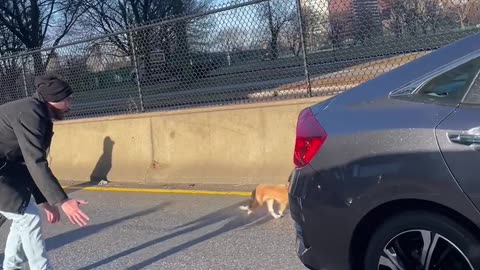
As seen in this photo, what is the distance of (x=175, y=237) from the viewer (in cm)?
636

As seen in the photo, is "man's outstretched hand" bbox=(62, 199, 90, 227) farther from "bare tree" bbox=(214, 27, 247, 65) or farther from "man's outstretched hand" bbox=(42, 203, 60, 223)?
"bare tree" bbox=(214, 27, 247, 65)

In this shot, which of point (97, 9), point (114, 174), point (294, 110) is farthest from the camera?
point (97, 9)

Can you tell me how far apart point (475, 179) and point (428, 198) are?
0.26 meters

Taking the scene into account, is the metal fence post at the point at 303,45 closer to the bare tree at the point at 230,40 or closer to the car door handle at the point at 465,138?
the bare tree at the point at 230,40

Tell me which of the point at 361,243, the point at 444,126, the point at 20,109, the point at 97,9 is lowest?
the point at 361,243

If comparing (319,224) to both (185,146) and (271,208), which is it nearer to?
(271,208)

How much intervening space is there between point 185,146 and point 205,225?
243cm

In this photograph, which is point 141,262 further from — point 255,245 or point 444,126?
point 444,126

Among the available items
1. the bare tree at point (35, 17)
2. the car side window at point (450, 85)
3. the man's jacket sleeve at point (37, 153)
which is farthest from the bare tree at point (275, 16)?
the bare tree at point (35, 17)

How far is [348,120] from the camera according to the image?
3.63 meters

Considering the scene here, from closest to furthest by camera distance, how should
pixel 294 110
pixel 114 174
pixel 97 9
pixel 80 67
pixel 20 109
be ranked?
1. pixel 20 109
2. pixel 294 110
3. pixel 114 174
4. pixel 80 67
5. pixel 97 9

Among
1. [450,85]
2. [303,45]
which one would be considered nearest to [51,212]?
[450,85]

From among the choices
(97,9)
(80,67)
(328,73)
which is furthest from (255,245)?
(97,9)

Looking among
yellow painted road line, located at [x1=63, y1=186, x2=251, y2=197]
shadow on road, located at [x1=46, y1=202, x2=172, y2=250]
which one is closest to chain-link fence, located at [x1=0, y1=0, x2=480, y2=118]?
yellow painted road line, located at [x1=63, y1=186, x2=251, y2=197]
